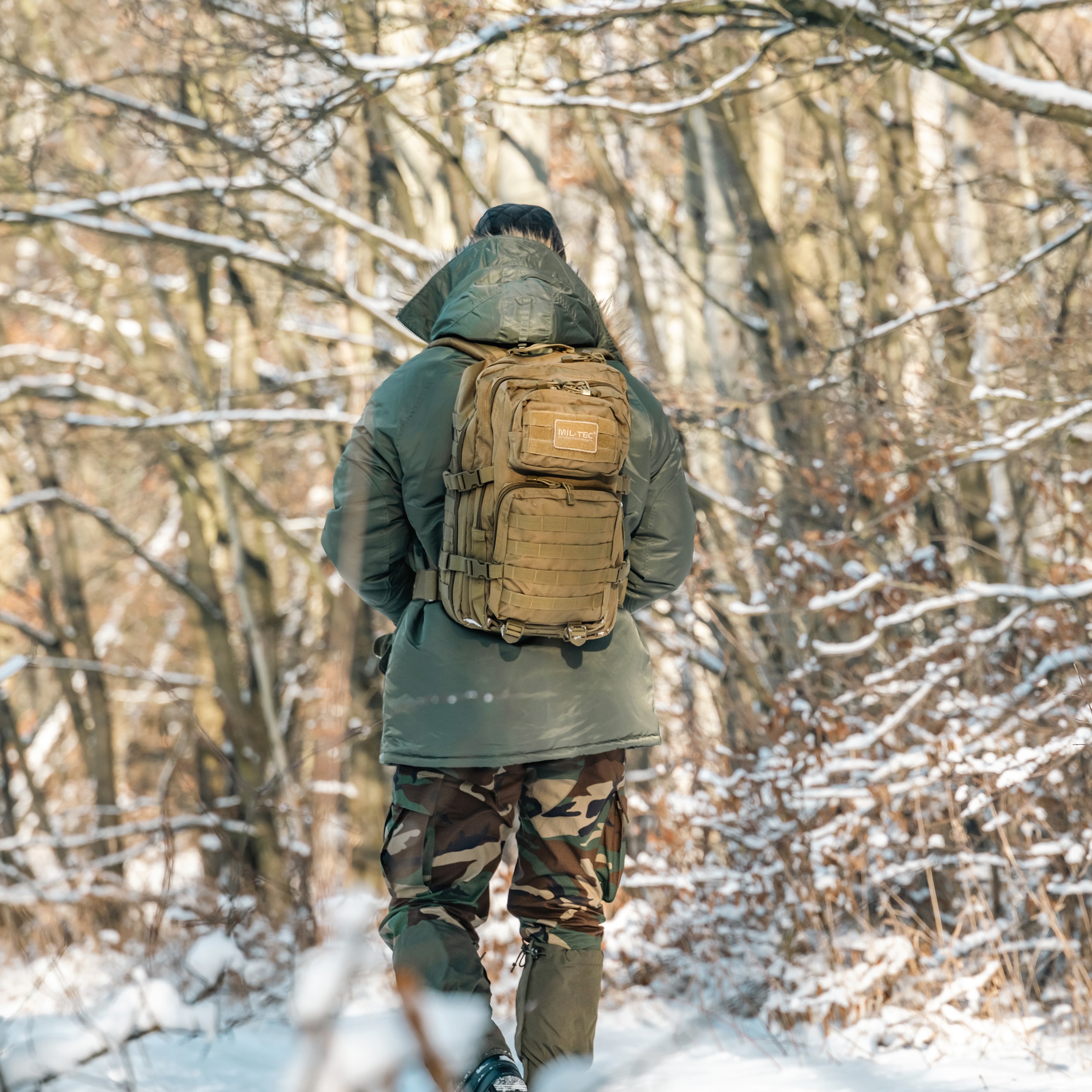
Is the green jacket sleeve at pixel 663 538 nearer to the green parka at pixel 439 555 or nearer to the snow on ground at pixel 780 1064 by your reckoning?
the green parka at pixel 439 555

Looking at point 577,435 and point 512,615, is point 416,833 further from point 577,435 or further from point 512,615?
point 577,435

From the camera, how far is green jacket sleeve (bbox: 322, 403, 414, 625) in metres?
2.15

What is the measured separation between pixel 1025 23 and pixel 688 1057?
7.76 meters

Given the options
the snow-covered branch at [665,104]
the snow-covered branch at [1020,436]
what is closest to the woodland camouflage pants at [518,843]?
the snow-covered branch at [1020,436]

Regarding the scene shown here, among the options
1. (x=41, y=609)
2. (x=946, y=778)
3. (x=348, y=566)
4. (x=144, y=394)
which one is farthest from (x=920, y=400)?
(x=41, y=609)

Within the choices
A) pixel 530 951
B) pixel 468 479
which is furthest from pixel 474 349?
pixel 530 951

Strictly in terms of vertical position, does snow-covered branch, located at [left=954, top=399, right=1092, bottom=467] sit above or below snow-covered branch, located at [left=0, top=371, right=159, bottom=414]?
below

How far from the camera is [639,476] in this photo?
2262mm

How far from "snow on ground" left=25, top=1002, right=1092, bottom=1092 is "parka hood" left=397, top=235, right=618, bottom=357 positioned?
56.3 inches

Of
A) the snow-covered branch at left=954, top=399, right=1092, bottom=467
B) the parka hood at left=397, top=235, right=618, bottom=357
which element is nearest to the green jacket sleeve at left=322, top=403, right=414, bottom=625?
the parka hood at left=397, top=235, right=618, bottom=357

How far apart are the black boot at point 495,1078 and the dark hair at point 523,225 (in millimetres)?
1586

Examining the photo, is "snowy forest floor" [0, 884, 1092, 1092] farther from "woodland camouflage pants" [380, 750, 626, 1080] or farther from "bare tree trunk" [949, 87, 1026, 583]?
"bare tree trunk" [949, 87, 1026, 583]

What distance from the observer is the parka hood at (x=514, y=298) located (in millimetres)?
2154

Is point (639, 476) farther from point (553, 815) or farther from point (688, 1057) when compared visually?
point (688, 1057)
